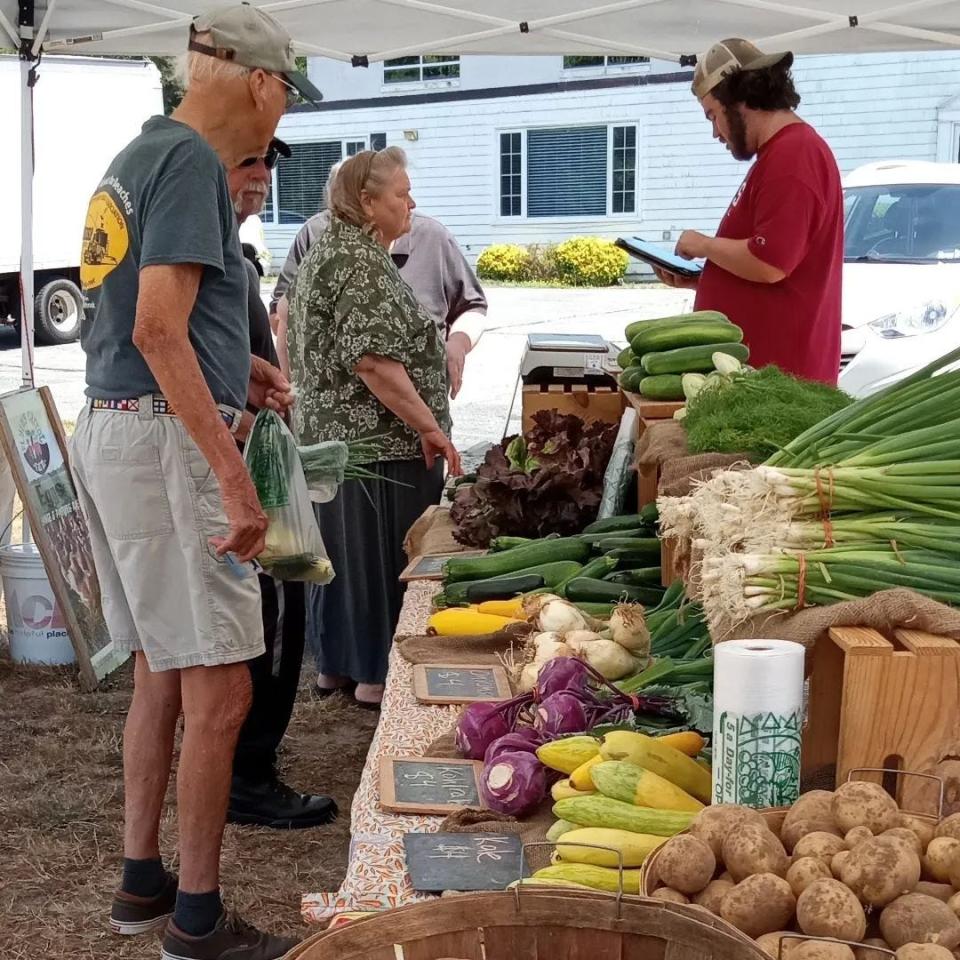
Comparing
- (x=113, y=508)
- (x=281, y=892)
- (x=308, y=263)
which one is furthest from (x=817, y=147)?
(x=281, y=892)

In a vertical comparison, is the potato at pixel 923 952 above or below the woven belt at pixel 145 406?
below

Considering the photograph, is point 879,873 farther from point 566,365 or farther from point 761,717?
point 566,365

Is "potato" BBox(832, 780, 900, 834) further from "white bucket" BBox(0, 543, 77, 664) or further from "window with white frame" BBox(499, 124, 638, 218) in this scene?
"window with white frame" BBox(499, 124, 638, 218)

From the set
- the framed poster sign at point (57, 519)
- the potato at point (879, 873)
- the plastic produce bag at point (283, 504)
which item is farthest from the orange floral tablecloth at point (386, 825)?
the framed poster sign at point (57, 519)

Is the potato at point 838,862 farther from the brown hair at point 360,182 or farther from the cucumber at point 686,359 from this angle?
the brown hair at point 360,182

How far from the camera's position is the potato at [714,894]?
1.54 meters

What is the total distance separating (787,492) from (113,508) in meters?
1.41

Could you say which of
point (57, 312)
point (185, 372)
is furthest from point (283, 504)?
point (57, 312)

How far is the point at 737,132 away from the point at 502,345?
1255cm

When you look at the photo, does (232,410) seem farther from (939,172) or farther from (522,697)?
(939,172)

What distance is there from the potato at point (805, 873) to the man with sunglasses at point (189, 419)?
1517 millimetres

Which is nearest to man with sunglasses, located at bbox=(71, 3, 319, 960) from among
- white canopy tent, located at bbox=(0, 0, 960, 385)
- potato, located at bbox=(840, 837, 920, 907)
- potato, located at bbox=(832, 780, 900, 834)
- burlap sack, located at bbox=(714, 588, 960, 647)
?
burlap sack, located at bbox=(714, 588, 960, 647)

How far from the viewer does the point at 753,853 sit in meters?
1.56

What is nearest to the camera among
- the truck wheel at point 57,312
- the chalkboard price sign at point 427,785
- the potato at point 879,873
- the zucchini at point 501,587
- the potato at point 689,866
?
the potato at point 879,873
